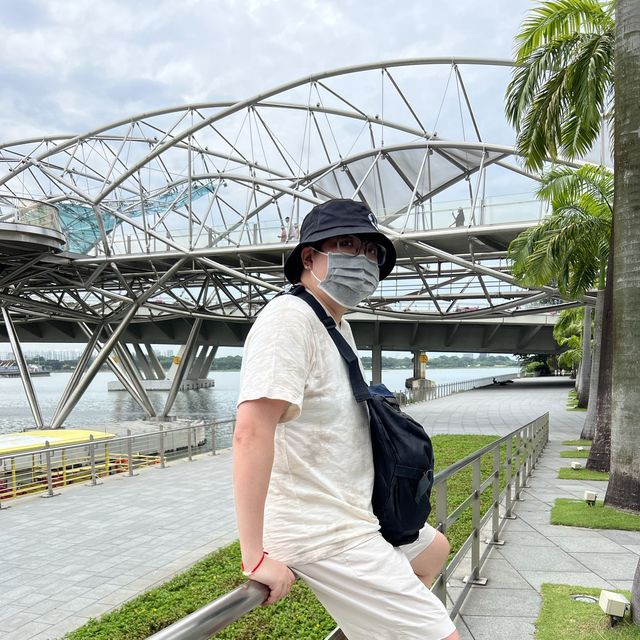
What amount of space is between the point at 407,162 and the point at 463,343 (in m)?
20.9

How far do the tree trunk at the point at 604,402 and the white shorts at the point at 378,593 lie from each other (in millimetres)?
11164

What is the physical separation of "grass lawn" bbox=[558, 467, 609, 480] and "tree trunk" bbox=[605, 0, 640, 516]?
11.4 ft

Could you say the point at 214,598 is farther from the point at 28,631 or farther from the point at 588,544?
the point at 588,544

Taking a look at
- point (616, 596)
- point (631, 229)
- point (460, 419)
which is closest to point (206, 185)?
point (460, 419)

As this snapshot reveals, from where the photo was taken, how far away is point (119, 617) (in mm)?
6328

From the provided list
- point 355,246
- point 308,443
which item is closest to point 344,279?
point 355,246

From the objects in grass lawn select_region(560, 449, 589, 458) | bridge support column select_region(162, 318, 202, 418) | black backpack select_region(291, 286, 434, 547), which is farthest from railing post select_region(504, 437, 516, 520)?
bridge support column select_region(162, 318, 202, 418)

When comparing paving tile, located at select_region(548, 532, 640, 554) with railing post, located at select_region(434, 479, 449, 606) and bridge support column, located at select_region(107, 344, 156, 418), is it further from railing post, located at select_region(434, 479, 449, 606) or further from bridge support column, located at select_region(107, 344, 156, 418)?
bridge support column, located at select_region(107, 344, 156, 418)

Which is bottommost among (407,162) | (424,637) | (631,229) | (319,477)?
(424,637)

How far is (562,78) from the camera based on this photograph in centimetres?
1156

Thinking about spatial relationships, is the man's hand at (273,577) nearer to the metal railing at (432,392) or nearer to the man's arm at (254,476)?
the man's arm at (254,476)

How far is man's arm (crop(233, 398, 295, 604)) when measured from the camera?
1852 millimetres

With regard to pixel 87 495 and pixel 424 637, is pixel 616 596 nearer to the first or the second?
pixel 424 637

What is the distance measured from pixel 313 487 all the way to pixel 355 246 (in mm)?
908
